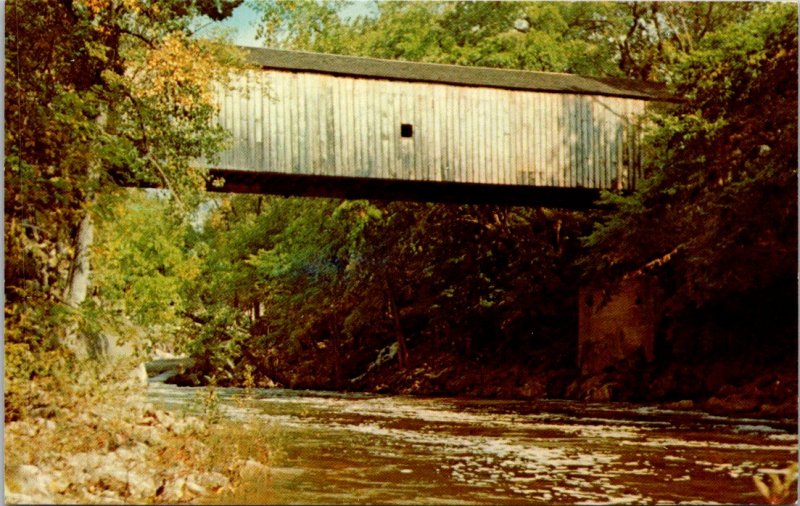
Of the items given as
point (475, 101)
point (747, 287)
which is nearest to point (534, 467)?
point (747, 287)

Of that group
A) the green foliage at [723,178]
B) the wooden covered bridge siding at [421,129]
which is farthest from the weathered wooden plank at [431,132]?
the green foliage at [723,178]

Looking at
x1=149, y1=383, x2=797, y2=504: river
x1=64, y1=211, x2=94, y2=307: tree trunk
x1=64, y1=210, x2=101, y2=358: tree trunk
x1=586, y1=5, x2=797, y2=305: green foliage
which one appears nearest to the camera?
x1=149, y1=383, x2=797, y2=504: river

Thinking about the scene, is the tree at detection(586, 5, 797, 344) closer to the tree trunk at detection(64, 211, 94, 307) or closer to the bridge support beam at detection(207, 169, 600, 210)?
the bridge support beam at detection(207, 169, 600, 210)

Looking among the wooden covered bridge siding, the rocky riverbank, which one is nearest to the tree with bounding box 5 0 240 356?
the rocky riverbank

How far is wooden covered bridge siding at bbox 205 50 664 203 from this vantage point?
1107 cm

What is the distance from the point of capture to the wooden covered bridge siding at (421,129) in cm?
1107

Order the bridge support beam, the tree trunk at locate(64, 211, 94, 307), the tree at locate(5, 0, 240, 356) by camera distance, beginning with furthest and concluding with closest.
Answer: the bridge support beam, the tree trunk at locate(64, 211, 94, 307), the tree at locate(5, 0, 240, 356)

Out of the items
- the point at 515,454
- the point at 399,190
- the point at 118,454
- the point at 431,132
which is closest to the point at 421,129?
the point at 431,132

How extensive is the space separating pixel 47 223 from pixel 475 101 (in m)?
6.26

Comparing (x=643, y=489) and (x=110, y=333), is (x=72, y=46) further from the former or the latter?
(x=643, y=489)

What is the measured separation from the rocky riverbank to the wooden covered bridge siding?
4.58 meters

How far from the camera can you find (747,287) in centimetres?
938

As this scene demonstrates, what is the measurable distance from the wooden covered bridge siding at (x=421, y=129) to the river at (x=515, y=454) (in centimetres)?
252

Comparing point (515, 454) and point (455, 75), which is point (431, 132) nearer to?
point (455, 75)
